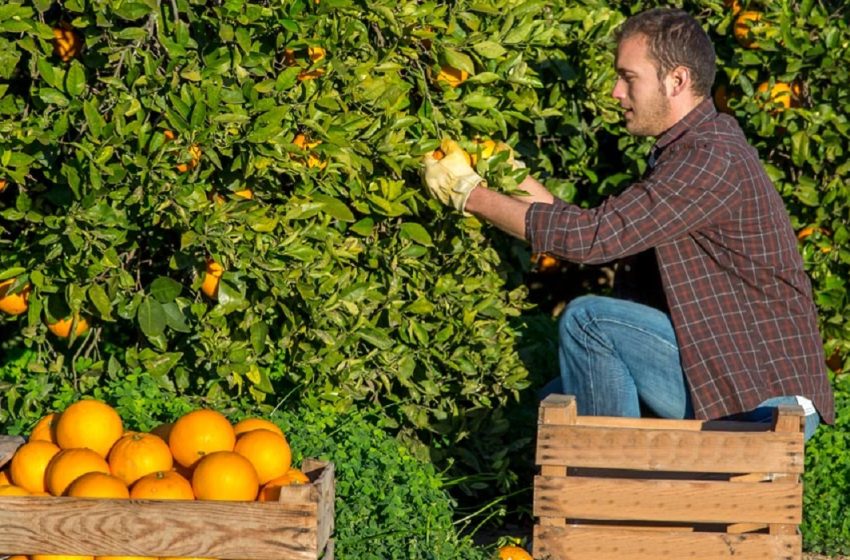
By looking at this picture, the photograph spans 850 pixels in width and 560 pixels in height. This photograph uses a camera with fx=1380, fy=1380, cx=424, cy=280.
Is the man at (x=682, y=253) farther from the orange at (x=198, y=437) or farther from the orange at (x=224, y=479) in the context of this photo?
the orange at (x=224, y=479)

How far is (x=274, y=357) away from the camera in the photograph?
369 centimetres

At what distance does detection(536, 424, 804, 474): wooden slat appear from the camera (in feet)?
10.4

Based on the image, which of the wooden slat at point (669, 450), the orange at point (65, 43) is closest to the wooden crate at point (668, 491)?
the wooden slat at point (669, 450)

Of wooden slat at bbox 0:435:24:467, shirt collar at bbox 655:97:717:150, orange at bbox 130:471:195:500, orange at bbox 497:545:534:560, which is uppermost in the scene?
shirt collar at bbox 655:97:717:150

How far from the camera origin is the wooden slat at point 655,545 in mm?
3176

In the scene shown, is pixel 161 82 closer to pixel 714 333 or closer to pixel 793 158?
pixel 714 333

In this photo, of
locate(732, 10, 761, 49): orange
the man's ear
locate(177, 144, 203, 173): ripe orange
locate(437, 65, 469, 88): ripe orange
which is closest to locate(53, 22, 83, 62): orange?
locate(177, 144, 203, 173): ripe orange

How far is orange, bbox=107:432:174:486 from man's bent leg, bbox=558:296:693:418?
48.1 inches

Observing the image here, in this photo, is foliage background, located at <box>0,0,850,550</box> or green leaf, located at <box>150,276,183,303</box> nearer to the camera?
foliage background, located at <box>0,0,850,550</box>

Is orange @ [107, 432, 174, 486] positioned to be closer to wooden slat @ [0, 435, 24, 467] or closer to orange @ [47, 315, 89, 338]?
wooden slat @ [0, 435, 24, 467]

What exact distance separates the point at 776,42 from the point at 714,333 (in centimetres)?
112

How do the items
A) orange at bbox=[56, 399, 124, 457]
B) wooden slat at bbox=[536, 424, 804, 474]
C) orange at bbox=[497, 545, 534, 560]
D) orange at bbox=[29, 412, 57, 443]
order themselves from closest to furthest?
orange at bbox=[56, 399, 124, 457] < orange at bbox=[29, 412, 57, 443] < wooden slat at bbox=[536, 424, 804, 474] < orange at bbox=[497, 545, 534, 560]

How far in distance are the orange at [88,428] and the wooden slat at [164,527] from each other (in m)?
0.24

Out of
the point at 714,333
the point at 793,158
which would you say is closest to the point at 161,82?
the point at 714,333
